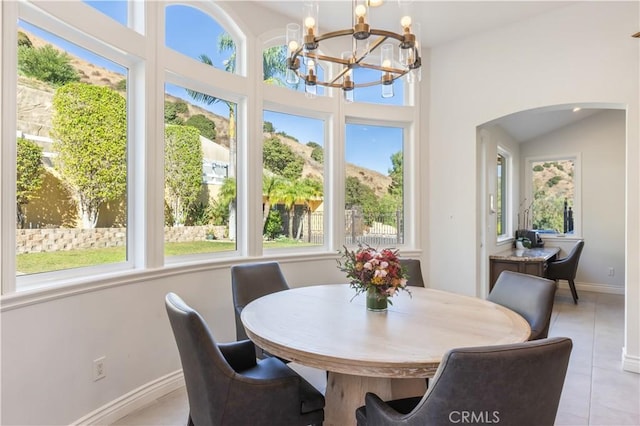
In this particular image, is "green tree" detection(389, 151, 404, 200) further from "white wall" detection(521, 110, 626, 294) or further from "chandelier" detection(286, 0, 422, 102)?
"white wall" detection(521, 110, 626, 294)

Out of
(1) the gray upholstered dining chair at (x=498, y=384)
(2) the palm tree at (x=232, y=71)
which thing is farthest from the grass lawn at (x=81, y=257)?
(1) the gray upholstered dining chair at (x=498, y=384)

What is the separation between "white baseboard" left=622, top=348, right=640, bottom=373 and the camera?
3.02 metres

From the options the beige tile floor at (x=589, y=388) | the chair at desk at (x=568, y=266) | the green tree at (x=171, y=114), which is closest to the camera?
the beige tile floor at (x=589, y=388)

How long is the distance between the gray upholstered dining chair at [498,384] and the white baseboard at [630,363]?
2.77m

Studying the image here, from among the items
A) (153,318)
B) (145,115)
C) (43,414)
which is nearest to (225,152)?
(145,115)

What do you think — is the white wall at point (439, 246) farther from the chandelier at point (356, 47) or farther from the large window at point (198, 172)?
the chandelier at point (356, 47)

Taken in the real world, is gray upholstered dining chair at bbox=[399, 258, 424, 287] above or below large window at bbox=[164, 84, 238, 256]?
below

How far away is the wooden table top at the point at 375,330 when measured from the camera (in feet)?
4.46

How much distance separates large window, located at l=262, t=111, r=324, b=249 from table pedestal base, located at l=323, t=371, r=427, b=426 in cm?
197

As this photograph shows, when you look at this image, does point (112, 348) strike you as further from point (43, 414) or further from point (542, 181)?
point (542, 181)

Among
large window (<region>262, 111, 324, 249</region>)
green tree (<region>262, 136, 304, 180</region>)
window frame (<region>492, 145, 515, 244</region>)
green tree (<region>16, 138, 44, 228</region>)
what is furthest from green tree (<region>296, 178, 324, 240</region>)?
A: window frame (<region>492, 145, 515, 244</region>)

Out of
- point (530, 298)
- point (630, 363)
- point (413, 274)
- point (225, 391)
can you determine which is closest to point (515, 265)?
point (630, 363)

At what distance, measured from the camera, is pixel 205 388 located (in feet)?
4.84

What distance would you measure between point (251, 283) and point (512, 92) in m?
3.30
